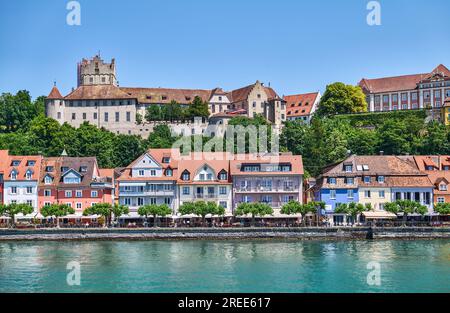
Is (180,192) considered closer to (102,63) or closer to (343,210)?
(343,210)

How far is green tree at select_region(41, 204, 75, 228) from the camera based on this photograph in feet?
254

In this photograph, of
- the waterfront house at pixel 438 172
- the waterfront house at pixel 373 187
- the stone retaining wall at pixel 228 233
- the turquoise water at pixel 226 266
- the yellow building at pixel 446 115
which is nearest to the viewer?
the turquoise water at pixel 226 266

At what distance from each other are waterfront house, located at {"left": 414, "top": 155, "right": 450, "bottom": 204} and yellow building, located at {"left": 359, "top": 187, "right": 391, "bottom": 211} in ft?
16.9

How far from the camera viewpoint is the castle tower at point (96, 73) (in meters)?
131

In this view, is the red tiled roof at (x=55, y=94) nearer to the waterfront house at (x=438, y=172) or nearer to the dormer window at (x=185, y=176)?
the dormer window at (x=185, y=176)

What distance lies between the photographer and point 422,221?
78.1 meters

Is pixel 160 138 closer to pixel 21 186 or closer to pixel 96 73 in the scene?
pixel 96 73

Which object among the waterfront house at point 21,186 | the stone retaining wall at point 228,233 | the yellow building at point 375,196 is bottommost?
the stone retaining wall at point 228,233

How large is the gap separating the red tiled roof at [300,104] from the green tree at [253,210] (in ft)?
205

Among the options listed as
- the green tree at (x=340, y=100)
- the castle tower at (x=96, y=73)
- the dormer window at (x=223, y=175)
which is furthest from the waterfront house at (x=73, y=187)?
the green tree at (x=340, y=100)

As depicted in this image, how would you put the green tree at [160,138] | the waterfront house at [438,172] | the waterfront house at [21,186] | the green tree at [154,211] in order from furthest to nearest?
the green tree at [160,138] → the waterfront house at [21,186] → the waterfront house at [438,172] → the green tree at [154,211]

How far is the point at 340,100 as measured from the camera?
420 ft

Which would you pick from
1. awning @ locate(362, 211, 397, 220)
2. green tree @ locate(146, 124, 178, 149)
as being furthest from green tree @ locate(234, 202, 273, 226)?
green tree @ locate(146, 124, 178, 149)

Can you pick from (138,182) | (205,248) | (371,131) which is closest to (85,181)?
(138,182)
